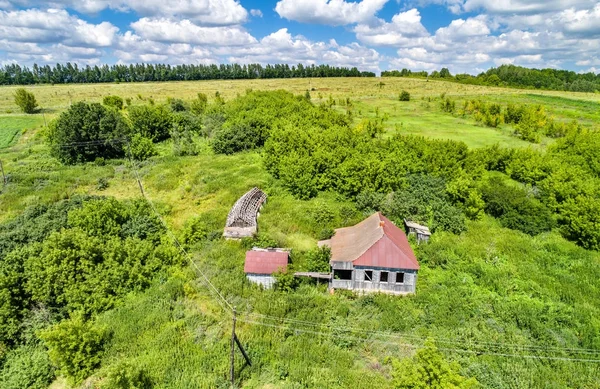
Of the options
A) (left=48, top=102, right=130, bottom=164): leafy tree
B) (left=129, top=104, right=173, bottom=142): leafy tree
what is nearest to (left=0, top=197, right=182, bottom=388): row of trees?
(left=48, top=102, right=130, bottom=164): leafy tree

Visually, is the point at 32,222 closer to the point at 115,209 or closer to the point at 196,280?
the point at 115,209

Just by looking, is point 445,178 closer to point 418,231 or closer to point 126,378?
point 418,231

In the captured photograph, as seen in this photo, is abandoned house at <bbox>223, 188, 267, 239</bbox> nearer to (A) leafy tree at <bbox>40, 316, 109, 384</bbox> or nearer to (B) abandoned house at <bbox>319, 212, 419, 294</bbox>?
(B) abandoned house at <bbox>319, 212, 419, 294</bbox>

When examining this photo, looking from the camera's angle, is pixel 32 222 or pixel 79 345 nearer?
pixel 79 345

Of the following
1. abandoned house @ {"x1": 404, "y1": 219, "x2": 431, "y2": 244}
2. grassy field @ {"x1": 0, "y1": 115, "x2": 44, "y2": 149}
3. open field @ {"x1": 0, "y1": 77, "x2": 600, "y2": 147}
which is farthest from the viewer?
open field @ {"x1": 0, "y1": 77, "x2": 600, "y2": 147}

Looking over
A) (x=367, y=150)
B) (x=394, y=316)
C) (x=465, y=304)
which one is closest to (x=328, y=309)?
(x=394, y=316)

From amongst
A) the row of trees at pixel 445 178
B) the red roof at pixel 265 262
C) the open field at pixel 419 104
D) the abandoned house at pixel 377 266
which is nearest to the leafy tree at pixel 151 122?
the row of trees at pixel 445 178

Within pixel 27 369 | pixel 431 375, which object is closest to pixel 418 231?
pixel 431 375
